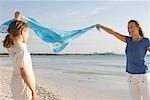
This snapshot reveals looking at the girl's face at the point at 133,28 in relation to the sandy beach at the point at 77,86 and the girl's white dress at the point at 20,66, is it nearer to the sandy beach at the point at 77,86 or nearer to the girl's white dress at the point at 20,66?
the girl's white dress at the point at 20,66

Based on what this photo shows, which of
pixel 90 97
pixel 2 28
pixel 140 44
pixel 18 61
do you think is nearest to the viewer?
pixel 18 61

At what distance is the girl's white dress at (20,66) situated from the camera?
3.84m

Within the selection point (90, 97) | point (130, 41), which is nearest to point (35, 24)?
point (130, 41)

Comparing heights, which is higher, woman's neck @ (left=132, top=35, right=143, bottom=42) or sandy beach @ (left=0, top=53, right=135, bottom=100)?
woman's neck @ (left=132, top=35, right=143, bottom=42)

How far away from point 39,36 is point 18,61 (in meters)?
2.11

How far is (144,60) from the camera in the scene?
4664 mm

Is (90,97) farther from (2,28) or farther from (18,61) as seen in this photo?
(18,61)

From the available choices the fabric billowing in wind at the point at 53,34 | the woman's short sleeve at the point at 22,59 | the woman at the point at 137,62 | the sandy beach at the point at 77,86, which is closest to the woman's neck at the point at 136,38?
the woman at the point at 137,62

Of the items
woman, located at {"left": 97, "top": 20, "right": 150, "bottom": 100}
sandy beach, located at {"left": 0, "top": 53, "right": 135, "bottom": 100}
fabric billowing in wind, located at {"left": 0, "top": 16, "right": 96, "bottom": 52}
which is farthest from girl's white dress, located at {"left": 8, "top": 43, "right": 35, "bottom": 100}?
sandy beach, located at {"left": 0, "top": 53, "right": 135, "bottom": 100}

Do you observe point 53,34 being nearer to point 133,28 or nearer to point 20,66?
point 133,28

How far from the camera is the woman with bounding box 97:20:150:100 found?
4.63 metres

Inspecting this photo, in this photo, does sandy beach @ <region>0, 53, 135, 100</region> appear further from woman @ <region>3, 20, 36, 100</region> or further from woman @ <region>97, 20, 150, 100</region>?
woman @ <region>3, 20, 36, 100</region>

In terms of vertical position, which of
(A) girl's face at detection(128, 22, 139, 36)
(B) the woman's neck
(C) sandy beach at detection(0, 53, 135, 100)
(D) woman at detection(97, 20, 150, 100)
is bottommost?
(C) sandy beach at detection(0, 53, 135, 100)

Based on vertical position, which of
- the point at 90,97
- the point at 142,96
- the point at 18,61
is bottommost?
the point at 90,97
